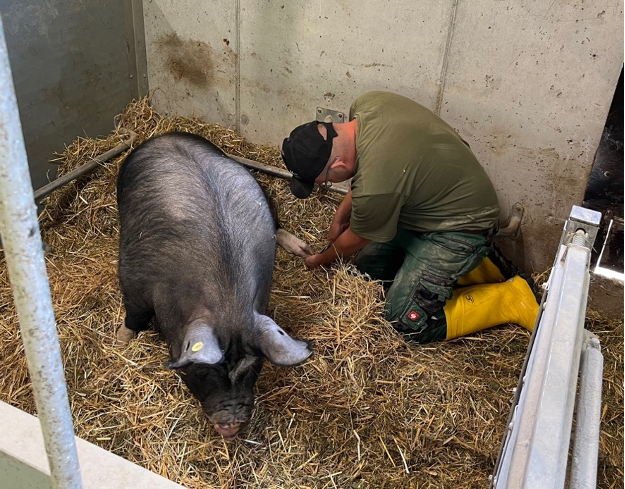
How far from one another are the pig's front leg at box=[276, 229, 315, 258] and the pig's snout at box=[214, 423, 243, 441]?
172cm

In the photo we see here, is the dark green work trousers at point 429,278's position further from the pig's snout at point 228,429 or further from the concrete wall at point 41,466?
the concrete wall at point 41,466

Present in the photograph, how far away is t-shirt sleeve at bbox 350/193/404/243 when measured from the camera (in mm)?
3635

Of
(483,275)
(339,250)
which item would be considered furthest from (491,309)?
(339,250)

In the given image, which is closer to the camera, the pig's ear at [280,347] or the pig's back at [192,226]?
the pig's ear at [280,347]

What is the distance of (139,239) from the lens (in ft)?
12.1

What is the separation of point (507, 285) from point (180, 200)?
7.27 feet

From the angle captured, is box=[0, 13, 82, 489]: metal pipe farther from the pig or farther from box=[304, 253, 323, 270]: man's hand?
box=[304, 253, 323, 270]: man's hand

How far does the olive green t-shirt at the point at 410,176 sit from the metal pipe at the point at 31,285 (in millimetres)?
2465

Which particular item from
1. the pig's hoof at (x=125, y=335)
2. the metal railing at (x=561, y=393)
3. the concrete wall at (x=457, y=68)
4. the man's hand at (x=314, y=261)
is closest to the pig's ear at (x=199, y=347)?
the pig's hoof at (x=125, y=335)

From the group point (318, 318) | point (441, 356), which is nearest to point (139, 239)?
point (318, 318)

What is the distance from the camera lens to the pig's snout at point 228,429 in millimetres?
2916

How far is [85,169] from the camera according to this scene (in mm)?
4770

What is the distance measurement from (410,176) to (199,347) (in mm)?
1712

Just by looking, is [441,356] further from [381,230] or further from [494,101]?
[494,101]
